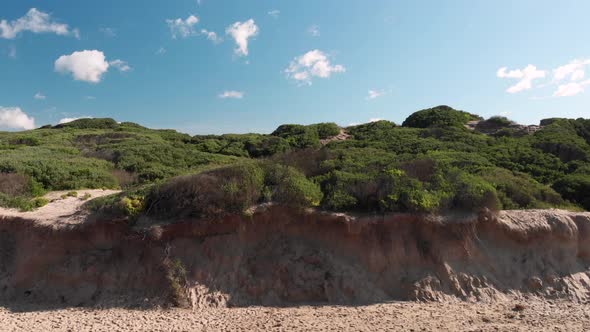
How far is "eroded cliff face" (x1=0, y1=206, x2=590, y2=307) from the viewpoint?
8.23 meters

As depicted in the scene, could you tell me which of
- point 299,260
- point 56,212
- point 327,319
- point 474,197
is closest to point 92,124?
point 56,212

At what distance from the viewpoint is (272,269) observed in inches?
336

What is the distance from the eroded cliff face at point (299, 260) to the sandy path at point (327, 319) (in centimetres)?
33

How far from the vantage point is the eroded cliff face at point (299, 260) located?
823 centimetres

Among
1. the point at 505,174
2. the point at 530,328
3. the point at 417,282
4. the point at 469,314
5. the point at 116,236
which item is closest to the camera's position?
the point at 530,328

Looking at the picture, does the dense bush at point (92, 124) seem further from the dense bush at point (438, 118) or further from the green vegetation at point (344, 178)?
the dense bush at point (438, 118)

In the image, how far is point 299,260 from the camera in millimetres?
8695

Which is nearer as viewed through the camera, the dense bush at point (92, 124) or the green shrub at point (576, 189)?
the green shrub at point (576, 189)

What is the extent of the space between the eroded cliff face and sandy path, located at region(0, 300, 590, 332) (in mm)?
332

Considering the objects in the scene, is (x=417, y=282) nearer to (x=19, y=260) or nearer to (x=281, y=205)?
(x=281, y=205)

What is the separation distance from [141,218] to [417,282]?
688 cm

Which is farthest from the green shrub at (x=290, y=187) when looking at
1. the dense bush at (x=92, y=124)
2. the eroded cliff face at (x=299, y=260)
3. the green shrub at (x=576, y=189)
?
the dense bush at (x=92, y=124)

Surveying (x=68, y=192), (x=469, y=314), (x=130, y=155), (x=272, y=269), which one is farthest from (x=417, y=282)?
(x=130, y=155)

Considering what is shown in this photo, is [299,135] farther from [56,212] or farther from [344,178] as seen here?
[56,212]
